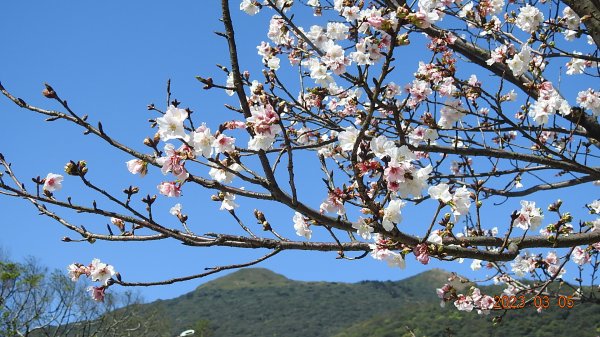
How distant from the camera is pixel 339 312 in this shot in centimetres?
6800

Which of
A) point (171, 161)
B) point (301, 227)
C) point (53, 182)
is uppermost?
point (53, 182)

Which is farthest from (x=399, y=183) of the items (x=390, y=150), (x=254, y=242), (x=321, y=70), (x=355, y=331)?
(x=355, y=331)

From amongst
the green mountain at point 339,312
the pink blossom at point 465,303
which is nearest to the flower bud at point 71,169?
the pink blossom at point 465,303

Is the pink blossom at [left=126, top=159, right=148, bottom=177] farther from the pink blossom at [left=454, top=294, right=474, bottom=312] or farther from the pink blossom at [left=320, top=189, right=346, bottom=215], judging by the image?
the pink blossom at [left=454, top=294, right=474, bottom=312]

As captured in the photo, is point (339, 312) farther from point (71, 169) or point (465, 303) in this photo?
point (71, 169)

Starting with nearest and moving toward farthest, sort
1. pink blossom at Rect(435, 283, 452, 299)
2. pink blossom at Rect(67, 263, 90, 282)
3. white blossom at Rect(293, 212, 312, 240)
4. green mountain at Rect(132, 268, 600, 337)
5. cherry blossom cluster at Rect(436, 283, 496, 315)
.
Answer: pink blossom at Rect(67, 263, 90, 282)
white blossom at Rect(293, 212, 312, 240)
pink blossom at Rect(435, 283, 452, 299)
cherry blossom cluster at Rect(436, 283, 496, 315)
green mountain at Rect(132, 268, 600, 337)

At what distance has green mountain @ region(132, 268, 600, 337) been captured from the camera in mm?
32344

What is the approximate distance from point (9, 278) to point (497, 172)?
16583 millimetres

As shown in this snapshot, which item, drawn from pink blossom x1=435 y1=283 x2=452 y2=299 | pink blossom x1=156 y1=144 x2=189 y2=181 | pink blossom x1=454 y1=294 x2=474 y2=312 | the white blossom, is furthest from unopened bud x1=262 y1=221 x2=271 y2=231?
pink blossom x1=454 y1=294 x2=474 y2=312

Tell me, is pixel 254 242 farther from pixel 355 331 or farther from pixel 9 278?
pixel 355 331

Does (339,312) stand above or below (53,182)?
above

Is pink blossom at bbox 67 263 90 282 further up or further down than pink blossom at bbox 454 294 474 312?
further up
